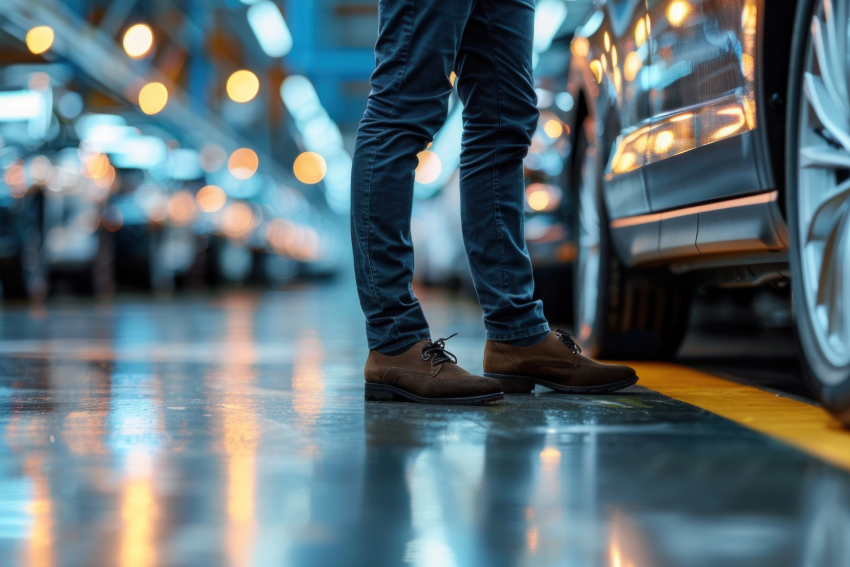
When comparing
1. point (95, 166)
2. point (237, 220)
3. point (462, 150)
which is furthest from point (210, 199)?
point (462, 150)

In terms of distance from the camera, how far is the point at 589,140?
14.1 feet

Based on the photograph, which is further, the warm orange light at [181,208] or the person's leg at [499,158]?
Answer: the warm orange light at [181,208]

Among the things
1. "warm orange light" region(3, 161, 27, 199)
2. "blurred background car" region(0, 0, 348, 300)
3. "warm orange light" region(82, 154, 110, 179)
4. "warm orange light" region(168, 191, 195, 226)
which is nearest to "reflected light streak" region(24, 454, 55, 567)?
"warm orange light" region(3, 161, 27, 199)

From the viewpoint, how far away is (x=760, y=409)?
2.74 m

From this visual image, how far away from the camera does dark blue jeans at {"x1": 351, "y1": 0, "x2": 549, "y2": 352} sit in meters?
2.78

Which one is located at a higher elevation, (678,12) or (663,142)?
(678,12)

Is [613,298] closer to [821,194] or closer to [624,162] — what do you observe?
[624,162]

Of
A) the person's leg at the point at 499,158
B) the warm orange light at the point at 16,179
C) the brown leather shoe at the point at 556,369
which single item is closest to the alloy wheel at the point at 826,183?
the brown leather shoe at the point at 556,369

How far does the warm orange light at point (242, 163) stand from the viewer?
33562 millimetres

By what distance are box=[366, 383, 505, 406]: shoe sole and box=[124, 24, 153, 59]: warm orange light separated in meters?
20.9

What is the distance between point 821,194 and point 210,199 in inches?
771

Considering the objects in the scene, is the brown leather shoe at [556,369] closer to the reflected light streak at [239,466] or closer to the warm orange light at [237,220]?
the reflected light streak at [239,466]

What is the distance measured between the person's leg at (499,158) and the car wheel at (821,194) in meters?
0.81

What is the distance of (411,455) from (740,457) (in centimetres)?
61
